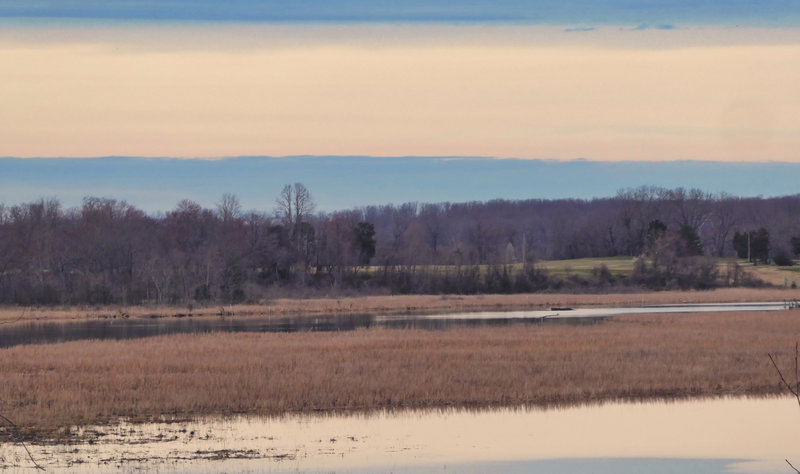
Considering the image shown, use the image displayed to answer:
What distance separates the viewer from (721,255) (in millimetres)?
149500

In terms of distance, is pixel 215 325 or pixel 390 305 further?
pixel 390 305

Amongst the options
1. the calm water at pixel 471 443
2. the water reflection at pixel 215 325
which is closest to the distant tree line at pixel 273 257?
the water reflection at pixel 215 325

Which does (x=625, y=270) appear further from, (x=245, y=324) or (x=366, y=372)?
(x=366, y=372)

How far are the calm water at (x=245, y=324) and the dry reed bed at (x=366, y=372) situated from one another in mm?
7312

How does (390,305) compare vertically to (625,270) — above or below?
below

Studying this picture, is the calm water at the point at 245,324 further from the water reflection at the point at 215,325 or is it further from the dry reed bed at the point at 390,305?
the dry reed bed at the point at 390,305

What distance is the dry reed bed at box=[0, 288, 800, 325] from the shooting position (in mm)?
63781

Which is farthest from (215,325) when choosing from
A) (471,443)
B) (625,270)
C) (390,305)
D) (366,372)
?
(625,270)

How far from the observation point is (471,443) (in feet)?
62.0

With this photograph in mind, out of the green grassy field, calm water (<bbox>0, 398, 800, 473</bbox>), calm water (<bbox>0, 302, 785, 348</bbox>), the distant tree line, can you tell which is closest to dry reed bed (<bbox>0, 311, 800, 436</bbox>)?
calm water (<bbox>0, 398, 800, 473</bbox>)

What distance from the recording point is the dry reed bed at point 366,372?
23.2m

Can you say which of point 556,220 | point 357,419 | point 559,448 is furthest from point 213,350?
point 556,220

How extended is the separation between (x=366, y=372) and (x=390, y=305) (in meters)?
46.1

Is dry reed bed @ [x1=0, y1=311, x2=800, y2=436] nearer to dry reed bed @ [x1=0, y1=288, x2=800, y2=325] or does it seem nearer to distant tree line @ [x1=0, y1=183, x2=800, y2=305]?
dry reed bed @ [x1=0, y1=288, x2=800, y2=325]
